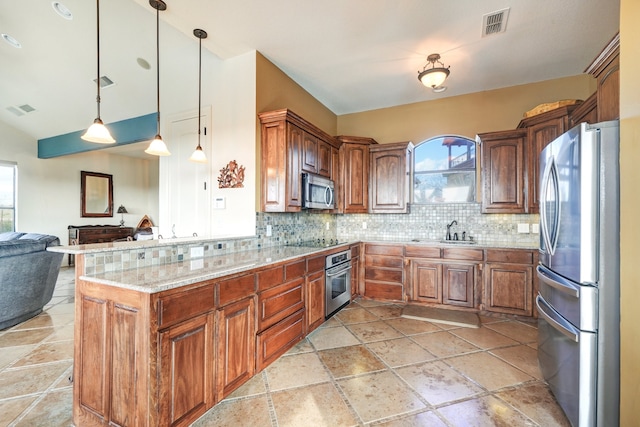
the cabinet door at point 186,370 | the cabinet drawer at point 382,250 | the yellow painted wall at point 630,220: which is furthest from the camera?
the cabinet drawer at point 382,250

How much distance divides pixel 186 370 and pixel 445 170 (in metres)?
4.15

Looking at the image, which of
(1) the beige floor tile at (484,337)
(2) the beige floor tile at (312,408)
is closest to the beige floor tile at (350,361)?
(2) the beige floor tile at (312,408)

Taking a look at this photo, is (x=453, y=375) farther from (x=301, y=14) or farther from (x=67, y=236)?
(x=67, y=236)

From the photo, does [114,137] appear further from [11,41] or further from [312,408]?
[312,408]

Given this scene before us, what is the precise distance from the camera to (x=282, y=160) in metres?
3.06

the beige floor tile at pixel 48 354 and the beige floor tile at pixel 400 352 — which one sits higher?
the beige floor tile at pixel 400 352

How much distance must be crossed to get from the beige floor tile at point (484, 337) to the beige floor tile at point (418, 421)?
129cm

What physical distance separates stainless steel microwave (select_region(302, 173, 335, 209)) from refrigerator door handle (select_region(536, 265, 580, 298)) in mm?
2306

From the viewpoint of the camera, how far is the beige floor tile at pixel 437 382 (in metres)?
1.95

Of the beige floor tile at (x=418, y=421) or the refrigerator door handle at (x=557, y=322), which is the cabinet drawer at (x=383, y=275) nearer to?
the refrigerator door handle at (x=557, y=322)

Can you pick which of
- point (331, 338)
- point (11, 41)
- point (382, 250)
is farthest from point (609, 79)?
point (11, 41)

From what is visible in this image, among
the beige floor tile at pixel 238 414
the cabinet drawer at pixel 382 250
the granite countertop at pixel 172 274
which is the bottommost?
the beige floor tile at pixel 238 414

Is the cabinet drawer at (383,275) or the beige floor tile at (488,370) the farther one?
the cabinet drawer at (383,275)

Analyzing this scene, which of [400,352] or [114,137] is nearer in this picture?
[400,352]
